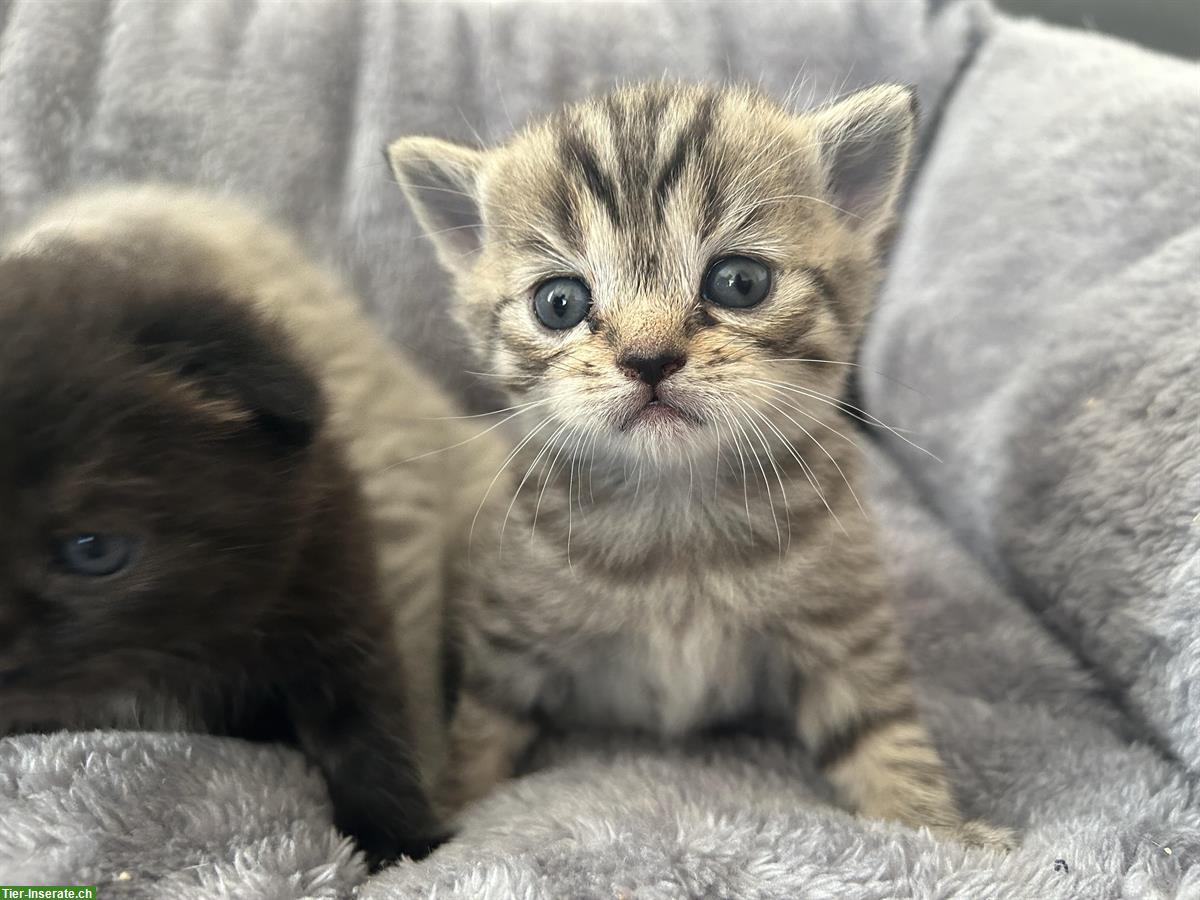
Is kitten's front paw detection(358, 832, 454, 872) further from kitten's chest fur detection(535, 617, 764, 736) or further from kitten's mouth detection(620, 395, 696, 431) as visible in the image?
kitten's mouth detection(620, 395, 696, 431)

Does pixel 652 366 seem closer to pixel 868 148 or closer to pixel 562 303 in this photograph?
pixel 562 303

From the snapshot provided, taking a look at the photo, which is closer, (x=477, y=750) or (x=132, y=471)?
(x=132, y=471)

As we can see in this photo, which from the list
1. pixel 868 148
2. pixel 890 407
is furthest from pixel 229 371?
pixel 890 407

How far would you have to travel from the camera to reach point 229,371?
2.79 ft

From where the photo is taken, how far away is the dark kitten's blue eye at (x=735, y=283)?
3.07ft

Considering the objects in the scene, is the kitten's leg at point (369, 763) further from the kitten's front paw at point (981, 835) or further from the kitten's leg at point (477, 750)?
the kitten's front paw at point (981, 835)

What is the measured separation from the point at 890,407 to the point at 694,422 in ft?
3.10

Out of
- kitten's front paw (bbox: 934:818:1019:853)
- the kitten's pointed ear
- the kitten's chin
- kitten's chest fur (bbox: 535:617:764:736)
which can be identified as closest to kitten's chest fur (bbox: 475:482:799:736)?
kitten's chest fur (bbox: 535:617:764:736)

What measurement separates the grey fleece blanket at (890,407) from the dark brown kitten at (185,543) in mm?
64

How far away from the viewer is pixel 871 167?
1.06m

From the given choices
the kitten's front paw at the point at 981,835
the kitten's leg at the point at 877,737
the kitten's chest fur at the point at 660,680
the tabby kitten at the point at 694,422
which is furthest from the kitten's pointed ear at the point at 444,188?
the kitten's front paw at the point at 981,835

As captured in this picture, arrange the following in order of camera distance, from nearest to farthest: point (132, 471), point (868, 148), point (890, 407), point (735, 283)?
point (132, 471)
point (735, 283)
point (868, 148)
point (890, 407)

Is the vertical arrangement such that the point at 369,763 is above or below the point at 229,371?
below

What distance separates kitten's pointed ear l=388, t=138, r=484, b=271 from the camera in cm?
111
